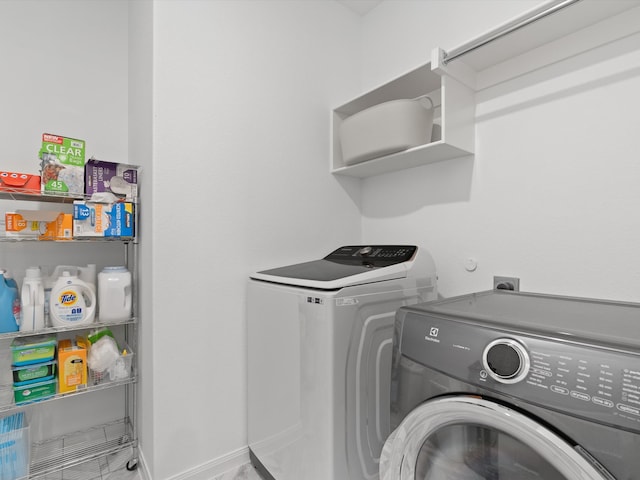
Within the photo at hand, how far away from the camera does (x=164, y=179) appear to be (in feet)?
4.69

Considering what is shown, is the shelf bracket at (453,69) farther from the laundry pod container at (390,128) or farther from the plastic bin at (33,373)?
the plastic bin at (33,373)

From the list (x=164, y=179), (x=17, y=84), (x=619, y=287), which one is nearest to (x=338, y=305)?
(x=164, y=179)

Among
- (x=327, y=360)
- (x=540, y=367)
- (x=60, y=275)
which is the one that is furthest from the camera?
(x=60, y=275)

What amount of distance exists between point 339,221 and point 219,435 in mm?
1333

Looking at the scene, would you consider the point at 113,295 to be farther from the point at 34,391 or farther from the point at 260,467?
the point at 260,467

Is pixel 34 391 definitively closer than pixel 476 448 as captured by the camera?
No

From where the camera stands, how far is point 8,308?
131 centimetres

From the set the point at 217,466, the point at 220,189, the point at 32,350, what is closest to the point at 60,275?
the point at 32,350

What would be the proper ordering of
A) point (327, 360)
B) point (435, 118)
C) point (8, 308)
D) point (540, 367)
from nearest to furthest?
point (540, 367) < point (327, 360) < point (8, 308) < point (435, 118)

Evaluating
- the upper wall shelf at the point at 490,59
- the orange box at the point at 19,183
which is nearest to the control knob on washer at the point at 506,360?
the upper wall shelf at the point at 490,59

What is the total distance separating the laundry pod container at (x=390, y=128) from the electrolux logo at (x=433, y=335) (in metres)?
1.02

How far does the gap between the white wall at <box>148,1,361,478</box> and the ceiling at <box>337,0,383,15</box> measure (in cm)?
28

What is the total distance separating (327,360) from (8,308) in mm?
1313

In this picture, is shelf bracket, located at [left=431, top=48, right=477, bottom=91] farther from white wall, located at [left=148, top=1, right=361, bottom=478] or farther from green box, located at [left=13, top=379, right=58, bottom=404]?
green box, located at [left=13, top=379, right=58, bottom=404]
